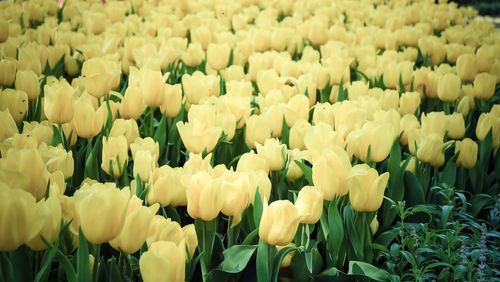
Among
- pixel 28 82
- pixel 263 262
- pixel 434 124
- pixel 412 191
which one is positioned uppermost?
pixel 28 82

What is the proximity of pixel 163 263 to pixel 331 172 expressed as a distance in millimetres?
587

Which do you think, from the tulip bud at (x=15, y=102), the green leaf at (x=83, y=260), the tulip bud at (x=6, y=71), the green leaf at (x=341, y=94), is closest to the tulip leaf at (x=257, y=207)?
the green leaf at (x=83, y=260)

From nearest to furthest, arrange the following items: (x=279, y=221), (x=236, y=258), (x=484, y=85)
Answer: (x=279, y=221)
(x=236, y=258)
(x=484, y=85)

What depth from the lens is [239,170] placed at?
5.41 ft

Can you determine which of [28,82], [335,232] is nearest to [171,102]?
[28,82]

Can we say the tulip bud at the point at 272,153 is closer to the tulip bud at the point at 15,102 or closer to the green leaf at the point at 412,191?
the green leaf at the point at 412,191

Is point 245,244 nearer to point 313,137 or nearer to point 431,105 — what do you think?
point 313,137

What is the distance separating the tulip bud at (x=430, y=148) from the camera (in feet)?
6.32

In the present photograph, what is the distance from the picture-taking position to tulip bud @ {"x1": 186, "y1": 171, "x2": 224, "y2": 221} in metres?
1.35

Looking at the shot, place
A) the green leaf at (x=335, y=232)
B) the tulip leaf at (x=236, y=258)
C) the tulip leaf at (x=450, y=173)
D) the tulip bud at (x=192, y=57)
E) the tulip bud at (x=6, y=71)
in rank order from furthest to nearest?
the tulip bud at (x=192, y=57) → the tulip bud at (x=6, y=71) → the tulip leaf at (x=450, y=173) → the green leaf at (x=335, y=232) → the tulip leaf at (x=236, y=258)

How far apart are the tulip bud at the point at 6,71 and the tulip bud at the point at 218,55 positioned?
1040 millimetres

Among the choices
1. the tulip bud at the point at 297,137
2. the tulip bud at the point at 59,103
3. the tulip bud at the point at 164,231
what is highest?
the tulip bud at the point at 59,103

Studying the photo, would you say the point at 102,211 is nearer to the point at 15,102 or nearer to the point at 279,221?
the point at 279,221

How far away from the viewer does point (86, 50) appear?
9.61ft
